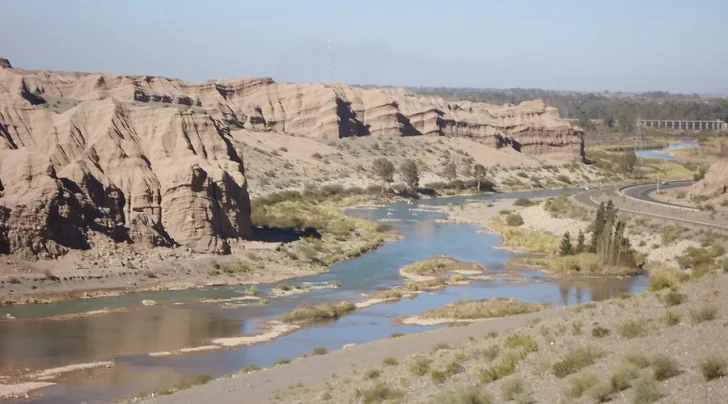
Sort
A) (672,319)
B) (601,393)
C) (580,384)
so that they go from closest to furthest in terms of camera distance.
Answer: (601,393), (580,384), (672,319)

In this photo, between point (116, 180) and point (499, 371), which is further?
point (116, 180)

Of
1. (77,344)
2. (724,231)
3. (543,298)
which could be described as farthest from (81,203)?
(724,231)

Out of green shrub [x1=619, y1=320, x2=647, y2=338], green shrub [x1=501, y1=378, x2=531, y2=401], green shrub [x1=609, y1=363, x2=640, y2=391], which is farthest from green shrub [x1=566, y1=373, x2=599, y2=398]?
green shrub [x1=619, y1=320, x2=647, y2=338]

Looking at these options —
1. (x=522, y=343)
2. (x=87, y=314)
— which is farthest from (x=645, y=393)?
(x=87, y=314)

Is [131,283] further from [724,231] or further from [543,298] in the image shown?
[724,231]

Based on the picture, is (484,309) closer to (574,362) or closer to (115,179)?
(115,179)

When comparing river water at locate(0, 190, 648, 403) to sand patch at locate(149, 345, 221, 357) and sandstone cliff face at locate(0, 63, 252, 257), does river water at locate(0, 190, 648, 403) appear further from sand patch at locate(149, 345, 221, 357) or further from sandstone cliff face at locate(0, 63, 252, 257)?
sandstone cliff face at locate(0, 63, 252, 257)
